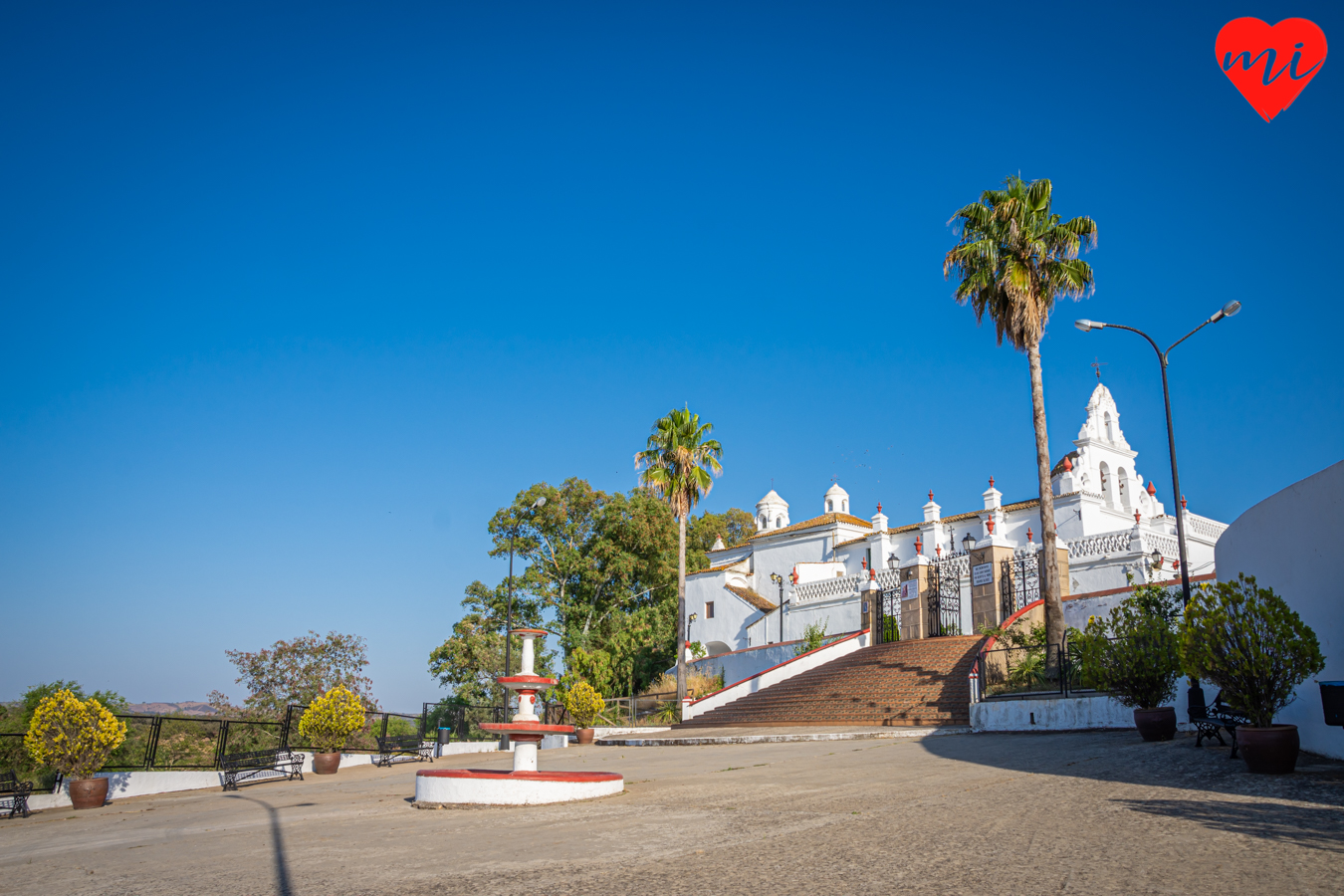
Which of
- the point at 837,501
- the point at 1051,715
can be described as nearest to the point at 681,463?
the point at 1051,715

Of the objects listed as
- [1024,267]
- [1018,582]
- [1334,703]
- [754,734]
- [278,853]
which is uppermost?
[1024,267]

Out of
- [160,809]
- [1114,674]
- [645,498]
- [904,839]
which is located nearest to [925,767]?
[1114,674]

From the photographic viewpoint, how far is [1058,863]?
5.72 metres

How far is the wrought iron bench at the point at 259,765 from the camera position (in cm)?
1748

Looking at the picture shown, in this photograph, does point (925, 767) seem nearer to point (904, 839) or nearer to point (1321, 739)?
point (1321, 739)

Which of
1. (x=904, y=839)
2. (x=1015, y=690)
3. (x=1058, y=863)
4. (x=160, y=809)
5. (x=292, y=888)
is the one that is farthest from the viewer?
(x=1015, y=690)

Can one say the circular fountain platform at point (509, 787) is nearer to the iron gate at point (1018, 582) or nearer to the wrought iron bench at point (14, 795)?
the wrought iron bench at point (14, 795)

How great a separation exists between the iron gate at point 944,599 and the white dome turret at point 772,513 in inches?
1482

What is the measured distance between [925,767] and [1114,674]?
427 cm

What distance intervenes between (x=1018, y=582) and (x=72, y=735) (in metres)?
26.1

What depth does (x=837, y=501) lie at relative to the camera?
67.6 m

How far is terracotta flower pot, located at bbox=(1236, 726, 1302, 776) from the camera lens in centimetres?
893

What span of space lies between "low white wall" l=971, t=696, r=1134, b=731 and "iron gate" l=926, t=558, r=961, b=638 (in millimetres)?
11083

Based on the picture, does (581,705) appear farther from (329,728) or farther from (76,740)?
(76,740)
